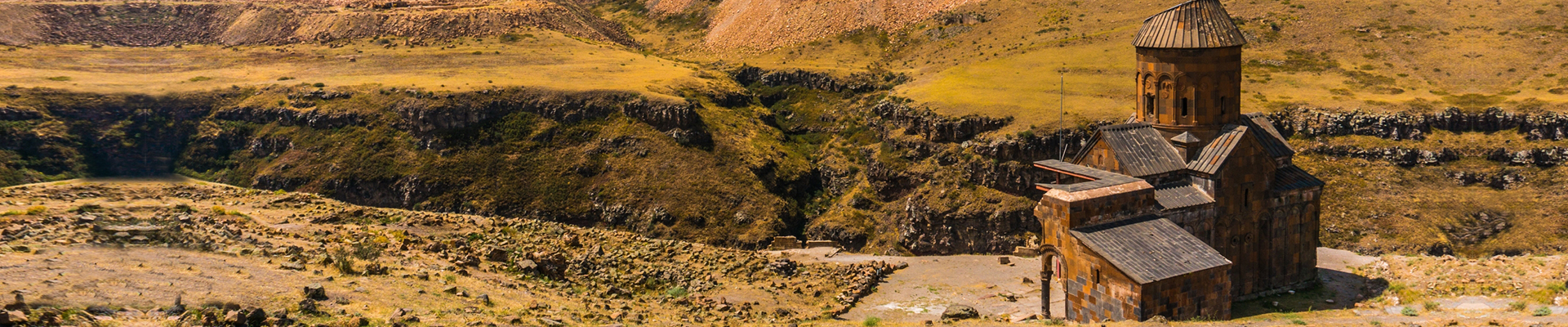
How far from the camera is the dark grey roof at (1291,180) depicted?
40.2 metres

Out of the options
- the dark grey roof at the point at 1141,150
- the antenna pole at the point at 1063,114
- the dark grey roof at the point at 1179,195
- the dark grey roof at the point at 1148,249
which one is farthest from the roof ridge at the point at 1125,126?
the antenna pole at the point at 1063,114

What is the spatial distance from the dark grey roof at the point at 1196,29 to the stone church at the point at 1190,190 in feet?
0.12

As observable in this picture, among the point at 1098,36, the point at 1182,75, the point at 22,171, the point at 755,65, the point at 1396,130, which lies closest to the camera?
the point at 1182,75

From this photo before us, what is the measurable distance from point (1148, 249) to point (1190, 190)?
555cm

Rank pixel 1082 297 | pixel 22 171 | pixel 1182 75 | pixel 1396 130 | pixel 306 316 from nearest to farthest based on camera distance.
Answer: pixel 306 316 < pixel 1082 297 < pixel 1182 75 < pixel 22 171 < pixel 1396 130

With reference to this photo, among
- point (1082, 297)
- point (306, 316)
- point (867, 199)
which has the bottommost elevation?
point (867, 199)

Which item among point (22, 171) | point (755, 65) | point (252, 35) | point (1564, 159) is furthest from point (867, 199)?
point (252, 35)

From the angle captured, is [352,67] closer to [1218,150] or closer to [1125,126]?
[1125,126]

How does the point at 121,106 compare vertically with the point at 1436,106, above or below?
above

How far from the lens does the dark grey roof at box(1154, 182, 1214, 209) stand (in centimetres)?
3725

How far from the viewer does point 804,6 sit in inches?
4050

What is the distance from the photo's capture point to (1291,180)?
40.5 meters

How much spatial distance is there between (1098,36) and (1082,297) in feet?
183

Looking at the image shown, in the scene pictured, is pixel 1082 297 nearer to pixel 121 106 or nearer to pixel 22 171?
pixel 22 171
